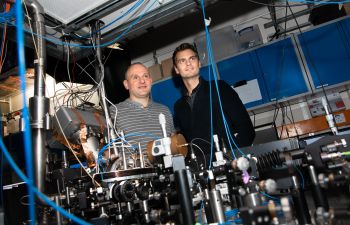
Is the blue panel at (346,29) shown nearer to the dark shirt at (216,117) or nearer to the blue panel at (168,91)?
the dark shirt at (216,117)

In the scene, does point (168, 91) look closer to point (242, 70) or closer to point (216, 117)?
point (242, 70)

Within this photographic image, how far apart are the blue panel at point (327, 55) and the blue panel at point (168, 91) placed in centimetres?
168

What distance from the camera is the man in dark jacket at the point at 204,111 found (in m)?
1.94

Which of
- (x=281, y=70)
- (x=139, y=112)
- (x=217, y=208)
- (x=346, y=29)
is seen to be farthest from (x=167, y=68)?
(x=217, y=208)

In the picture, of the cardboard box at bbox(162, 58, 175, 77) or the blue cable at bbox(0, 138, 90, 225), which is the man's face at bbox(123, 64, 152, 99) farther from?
the cardboard box at bbox(162, 58, 175, 77)

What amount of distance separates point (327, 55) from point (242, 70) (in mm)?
980

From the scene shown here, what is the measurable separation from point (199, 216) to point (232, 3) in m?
3.65

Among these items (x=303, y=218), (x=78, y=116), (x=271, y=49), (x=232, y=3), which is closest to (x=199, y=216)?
(x=303, y=218)

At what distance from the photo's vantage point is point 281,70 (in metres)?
3.17

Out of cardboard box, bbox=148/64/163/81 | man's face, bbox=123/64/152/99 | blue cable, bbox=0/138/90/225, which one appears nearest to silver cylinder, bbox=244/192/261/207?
blue cable, bbox=0/138/90/225

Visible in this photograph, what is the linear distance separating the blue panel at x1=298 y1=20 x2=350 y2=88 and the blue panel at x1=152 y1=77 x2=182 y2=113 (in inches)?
66.3

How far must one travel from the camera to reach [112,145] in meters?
1.38

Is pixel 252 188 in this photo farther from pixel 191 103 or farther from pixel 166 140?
pixel 191 103

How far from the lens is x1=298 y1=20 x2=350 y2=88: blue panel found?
292cm
